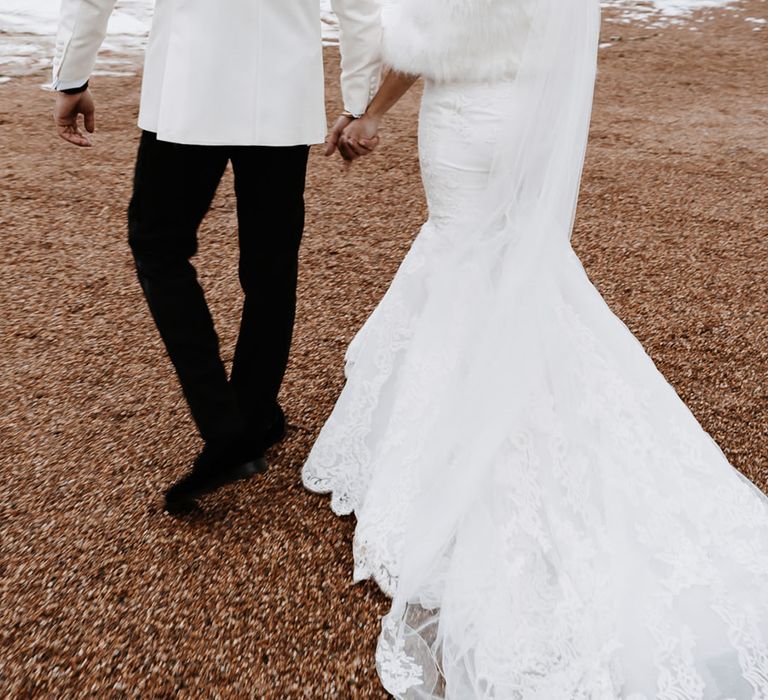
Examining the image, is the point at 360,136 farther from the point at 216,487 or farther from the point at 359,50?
the point at 216,487

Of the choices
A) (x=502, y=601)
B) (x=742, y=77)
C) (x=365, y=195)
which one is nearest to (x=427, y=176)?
(x=502, y=601)

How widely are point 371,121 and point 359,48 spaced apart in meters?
0.17

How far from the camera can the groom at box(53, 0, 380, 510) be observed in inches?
67.8

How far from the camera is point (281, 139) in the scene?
A: 5.99 ft

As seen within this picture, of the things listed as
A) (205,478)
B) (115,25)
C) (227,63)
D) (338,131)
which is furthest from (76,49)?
(115,25)

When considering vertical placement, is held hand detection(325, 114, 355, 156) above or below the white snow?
above

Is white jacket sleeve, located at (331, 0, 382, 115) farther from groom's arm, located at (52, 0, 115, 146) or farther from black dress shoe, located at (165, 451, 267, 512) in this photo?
black dress shoe, located at (165, 451, 267, 512)

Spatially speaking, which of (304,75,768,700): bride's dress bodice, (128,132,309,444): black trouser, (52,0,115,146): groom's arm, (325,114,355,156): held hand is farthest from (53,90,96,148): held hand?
(304,75,768,700): bride's dress bodice

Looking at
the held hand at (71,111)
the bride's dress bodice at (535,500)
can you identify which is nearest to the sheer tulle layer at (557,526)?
the bride's dress bodice at (535,500)

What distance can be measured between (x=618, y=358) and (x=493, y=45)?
774 mm

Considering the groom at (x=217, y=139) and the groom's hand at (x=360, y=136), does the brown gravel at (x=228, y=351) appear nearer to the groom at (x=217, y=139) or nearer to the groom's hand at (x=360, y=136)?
the groom at (x=217, y=139)

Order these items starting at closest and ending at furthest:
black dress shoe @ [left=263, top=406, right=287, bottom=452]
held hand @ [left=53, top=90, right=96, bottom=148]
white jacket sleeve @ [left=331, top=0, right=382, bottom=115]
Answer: white jacket sleeve @ [left=331, top=0, right=382, bottom=115], held hand @ [left=53, top=90, right=96, bottom=148], black dress shoe @ [left=263, top=406, right=287, bottom=452]

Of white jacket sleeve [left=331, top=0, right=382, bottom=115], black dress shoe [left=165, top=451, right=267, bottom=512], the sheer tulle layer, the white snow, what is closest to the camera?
the sheer tulle layer

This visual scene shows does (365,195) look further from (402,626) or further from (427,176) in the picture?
(402,626)
